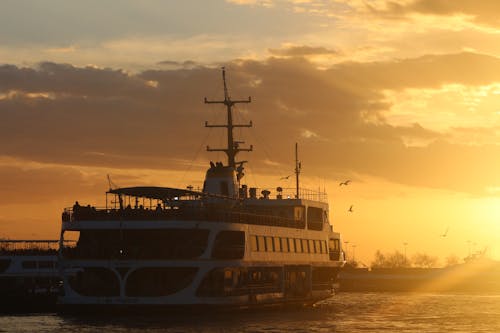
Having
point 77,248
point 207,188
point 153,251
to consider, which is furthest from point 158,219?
point 207,188

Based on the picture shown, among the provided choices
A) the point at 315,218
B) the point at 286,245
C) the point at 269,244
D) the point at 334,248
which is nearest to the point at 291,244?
the point at 286,245

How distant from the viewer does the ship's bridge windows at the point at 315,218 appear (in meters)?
85.9

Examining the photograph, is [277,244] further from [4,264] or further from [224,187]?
[4,264]

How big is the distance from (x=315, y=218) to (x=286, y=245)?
8.60 meters

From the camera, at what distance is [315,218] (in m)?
87.6

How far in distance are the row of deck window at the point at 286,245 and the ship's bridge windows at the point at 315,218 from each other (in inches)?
46.2

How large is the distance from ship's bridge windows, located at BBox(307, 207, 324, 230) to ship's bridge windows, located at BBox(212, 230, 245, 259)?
15.1 meters

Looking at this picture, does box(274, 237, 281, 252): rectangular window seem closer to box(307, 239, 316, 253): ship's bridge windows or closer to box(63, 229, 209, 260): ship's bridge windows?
box(307, 239, 316, 253): ship's bridge windows

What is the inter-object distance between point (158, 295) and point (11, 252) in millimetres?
34113

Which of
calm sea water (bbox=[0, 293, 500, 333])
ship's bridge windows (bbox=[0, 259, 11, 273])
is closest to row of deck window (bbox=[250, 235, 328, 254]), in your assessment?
calm sea water (bbox=[0, 293, 500, 333])

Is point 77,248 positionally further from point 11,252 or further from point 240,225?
point 11,252

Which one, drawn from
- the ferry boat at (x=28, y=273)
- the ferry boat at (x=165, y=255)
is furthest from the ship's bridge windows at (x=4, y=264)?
the ferry boat at (x=165, y=255)

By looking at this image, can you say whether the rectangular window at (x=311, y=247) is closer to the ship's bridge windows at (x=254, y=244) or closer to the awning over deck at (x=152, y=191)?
the ship's bridge windows at (x=254, y=244)

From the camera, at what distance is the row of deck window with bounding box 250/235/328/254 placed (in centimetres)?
7419
